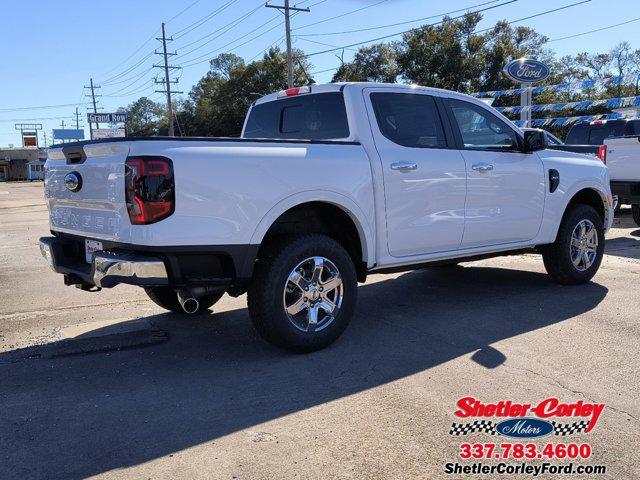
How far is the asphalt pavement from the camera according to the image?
2.90 m

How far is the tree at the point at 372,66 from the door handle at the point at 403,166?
48.9 m

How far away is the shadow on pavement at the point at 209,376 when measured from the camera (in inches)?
121

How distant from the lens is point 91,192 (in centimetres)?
404

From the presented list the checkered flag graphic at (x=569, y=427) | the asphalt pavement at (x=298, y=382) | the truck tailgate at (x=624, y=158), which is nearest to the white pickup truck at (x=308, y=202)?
the asphalt pavement at (x=298, y=382)

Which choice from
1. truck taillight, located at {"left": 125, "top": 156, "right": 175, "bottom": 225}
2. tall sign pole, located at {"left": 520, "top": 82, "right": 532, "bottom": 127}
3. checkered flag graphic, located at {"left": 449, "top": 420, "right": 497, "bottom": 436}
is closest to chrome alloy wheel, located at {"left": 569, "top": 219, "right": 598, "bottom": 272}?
checkered flag graphic, located at {"left": 449, "top": 420, "right": 497, "bottom": 436}

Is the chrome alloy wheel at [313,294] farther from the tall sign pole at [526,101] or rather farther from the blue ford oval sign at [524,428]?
the tall sign pole at [526,101]

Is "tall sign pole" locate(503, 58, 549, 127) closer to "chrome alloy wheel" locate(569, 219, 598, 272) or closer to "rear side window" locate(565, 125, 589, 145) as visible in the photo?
"rear side window" locate(565, 125, 589, 145)

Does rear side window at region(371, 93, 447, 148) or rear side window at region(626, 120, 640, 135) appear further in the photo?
rear side window at region(626, 120, 640, 135)

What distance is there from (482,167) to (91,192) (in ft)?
10.9

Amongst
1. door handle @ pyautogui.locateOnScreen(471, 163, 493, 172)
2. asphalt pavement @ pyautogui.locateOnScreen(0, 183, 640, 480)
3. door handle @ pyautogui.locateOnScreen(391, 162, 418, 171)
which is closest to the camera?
asphalt pavement @ pyautogui.locateOnScreen(0, 183, 640, 480)

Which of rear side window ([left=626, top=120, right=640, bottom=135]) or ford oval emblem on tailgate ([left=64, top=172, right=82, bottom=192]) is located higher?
rear side window ([left=626, top=120, right=640, bottom=135])

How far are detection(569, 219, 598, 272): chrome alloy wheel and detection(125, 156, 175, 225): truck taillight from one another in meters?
4.50

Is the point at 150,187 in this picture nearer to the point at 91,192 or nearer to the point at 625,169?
the point at 91,192

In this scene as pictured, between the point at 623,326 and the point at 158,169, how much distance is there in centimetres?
393
